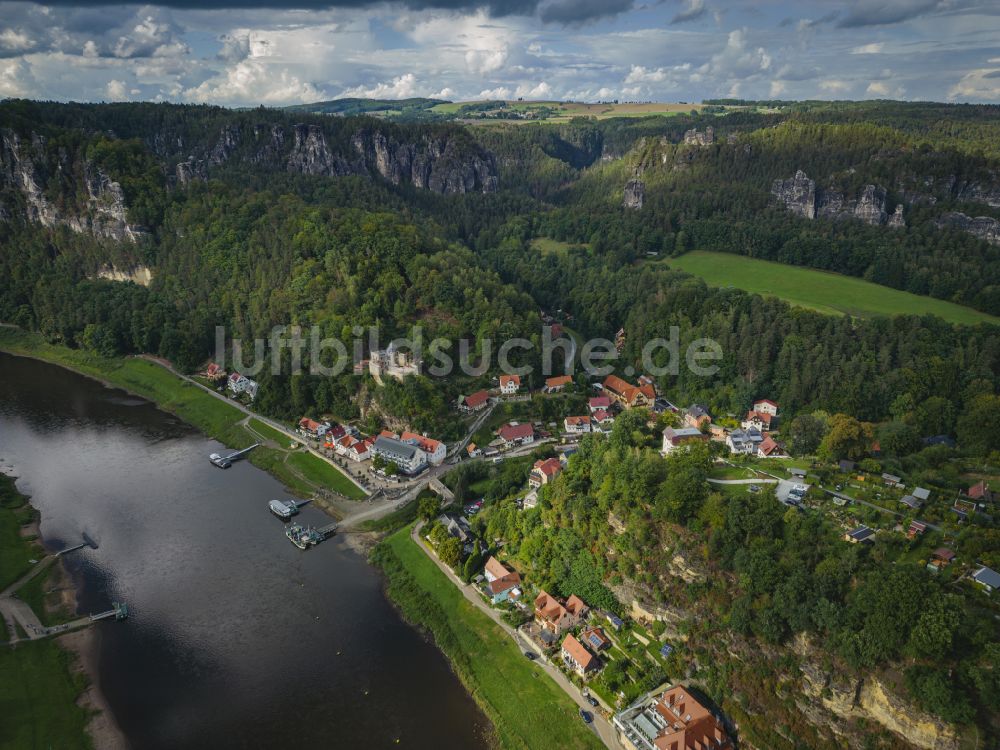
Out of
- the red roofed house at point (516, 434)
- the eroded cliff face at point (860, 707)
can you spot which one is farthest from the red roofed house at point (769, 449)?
the red roofed house at point (516, 434)

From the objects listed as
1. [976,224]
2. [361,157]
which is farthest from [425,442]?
[361,157]

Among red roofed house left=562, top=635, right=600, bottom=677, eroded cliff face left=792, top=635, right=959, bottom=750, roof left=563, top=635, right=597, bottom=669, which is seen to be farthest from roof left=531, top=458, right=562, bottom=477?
eroded cliff face left=792, top=635, right=959, bottom=750

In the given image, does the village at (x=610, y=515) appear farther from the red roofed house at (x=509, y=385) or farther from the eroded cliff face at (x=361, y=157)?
the eroded cliff face at (x=361, y=157)

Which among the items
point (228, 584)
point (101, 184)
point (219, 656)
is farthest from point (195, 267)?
point (219, 656)

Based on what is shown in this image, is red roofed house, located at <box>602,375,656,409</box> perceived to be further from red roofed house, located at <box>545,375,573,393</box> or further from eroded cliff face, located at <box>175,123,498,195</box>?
eroded cliff face, located at <box>175,123,498,195</box>

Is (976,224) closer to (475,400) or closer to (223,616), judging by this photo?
(475,400)
